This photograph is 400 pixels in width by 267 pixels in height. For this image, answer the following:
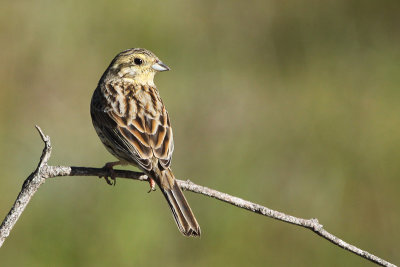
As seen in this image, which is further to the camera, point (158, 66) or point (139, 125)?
point (158, 66)

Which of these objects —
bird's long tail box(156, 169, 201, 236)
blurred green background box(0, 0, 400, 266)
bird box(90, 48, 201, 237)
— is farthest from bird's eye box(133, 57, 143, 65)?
blurred green background box(0, 0, 400, 266)

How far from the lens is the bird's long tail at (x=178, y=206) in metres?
3.97

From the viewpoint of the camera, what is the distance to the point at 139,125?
179 inches

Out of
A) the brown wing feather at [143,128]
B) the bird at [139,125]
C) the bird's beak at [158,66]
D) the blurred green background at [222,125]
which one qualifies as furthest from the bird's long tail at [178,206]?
the blurred green background at [222,125]

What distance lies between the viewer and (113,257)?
20.1 feet

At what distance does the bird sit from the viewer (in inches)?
160

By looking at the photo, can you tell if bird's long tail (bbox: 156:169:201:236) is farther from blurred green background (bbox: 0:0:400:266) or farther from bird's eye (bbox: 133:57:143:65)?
blurred green background (bbox: 0:0:400:266)

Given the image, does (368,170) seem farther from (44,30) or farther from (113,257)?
(44,30)

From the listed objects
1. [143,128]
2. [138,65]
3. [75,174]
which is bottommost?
[75,174]

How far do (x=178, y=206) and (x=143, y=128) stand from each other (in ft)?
2.15

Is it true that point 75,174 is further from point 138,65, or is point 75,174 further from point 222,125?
point 222,125

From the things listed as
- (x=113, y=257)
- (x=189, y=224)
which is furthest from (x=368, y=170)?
(x=189, y=224)

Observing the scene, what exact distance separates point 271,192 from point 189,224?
10.2 feet

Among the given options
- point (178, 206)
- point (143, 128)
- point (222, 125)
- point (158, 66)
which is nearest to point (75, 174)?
point (178, 206)
